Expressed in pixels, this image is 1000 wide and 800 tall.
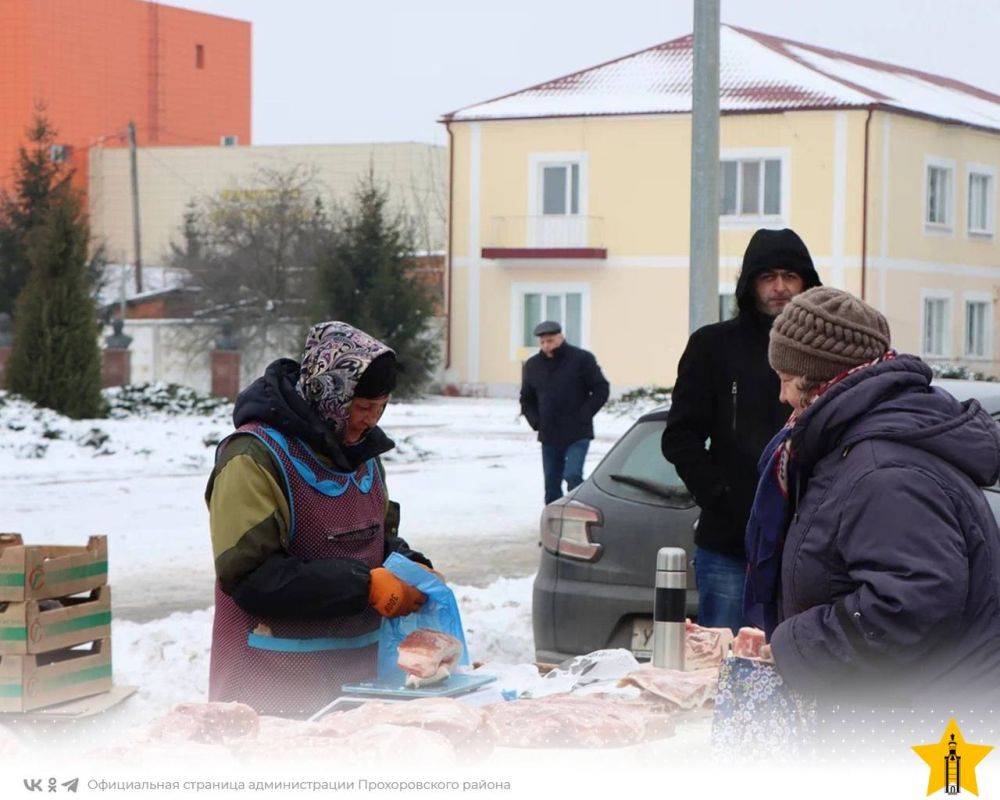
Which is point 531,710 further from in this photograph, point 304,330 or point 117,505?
point 304,330

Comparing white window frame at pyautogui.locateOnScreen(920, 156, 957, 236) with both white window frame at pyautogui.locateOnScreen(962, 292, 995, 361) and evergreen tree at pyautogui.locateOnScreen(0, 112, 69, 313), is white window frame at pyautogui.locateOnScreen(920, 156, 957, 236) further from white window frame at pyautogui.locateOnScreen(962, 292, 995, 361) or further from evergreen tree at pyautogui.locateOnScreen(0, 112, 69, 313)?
evergreen tree at pyautogui.locateOnScreen(0, 112, 69, 313)

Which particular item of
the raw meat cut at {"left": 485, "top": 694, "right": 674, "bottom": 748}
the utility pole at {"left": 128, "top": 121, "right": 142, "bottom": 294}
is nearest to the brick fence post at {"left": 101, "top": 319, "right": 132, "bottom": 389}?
the utility pole at {"left": 128, "top": 121, "right": 142, "bottom": 294}

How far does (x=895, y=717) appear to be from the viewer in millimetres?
3307

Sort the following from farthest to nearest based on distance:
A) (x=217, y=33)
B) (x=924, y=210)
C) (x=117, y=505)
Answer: (x=217, y=33) < (x=924, y=210) < (x=117, y=505)

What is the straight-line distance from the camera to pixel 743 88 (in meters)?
42.1

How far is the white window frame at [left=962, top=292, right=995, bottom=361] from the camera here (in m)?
44.1

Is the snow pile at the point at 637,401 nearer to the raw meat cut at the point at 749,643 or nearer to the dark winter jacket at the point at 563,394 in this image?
the dark winter jacket at the point at 563,394

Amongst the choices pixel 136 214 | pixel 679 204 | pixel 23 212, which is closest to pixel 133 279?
pixel 136 214

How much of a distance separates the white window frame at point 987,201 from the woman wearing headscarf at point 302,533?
41002 mm

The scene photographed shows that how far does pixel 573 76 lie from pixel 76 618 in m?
40.4

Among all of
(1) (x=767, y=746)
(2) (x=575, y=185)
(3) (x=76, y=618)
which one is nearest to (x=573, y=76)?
(2) (x=575, y=185)

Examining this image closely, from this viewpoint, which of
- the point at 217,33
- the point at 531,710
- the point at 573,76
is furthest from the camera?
the point at 217,33

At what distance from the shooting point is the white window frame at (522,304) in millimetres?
43375

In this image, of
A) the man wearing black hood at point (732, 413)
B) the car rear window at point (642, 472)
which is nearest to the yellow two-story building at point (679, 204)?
the car rear window at point (642, 472)
